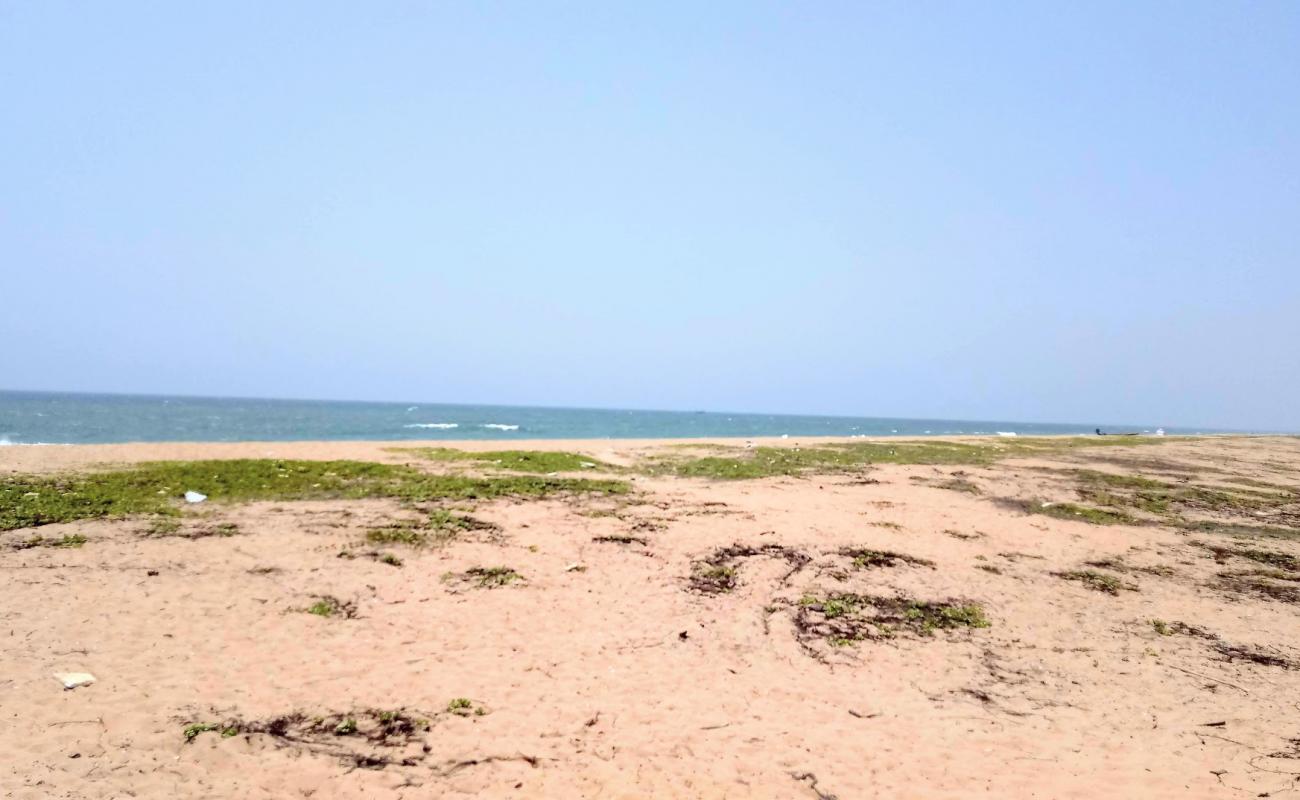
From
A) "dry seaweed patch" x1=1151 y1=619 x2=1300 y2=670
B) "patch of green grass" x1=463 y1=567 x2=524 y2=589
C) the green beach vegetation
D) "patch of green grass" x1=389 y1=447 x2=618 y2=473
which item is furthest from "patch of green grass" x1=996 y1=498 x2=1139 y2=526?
"patch of green grass" x1=463 y1=567 x2=524 y2=589

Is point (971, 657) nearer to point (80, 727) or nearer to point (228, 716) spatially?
point (228, 716)

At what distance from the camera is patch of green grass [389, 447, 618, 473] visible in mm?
24203

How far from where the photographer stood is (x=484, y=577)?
1102cm

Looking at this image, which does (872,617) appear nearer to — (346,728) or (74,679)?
(346,728)

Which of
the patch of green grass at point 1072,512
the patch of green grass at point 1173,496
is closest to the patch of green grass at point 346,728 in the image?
the patch of green grass at point 1072,512

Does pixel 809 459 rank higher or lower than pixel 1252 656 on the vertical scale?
higher

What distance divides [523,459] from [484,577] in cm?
1526

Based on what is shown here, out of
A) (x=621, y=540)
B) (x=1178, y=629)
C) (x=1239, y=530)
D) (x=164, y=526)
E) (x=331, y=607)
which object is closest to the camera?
(x=331, y=607)

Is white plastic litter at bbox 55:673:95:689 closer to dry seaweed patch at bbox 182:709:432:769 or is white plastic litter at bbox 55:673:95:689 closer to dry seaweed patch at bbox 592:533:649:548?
dry seaweed patch at bbox 182:709:432:769

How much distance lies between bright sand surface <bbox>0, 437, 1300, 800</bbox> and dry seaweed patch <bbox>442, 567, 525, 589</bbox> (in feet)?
0.57

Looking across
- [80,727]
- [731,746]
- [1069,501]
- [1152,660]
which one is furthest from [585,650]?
[1069,501]

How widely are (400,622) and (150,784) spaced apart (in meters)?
3.71

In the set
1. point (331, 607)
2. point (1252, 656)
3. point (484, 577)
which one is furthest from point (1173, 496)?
point (331, 607)

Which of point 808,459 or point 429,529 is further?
point 808,459
